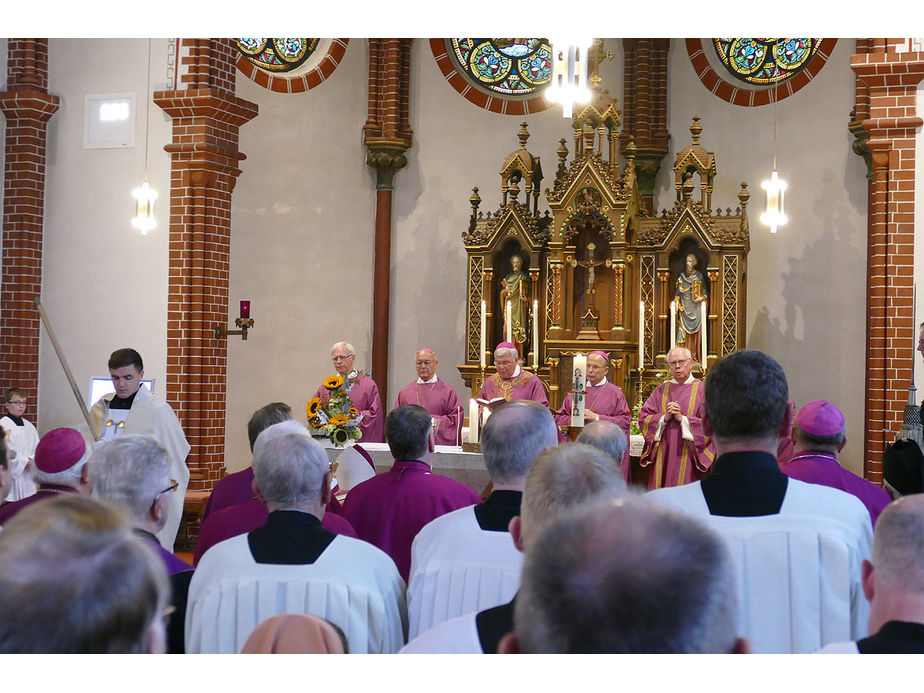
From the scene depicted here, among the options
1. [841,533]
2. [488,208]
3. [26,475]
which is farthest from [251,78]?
[841,533]

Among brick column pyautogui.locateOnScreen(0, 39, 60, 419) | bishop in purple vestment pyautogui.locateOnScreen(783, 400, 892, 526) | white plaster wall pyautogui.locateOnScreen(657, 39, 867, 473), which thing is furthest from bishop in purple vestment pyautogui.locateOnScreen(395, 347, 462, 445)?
bishop in purple vestment pyautogui.locateOnScreen(783, 400, 892, 526)

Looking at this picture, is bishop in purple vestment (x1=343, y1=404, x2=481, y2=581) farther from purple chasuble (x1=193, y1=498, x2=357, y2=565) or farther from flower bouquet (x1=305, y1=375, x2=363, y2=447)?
flower bouquet (x1=305, y1=375, x2=363, y2=447)

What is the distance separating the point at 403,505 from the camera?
4586mm

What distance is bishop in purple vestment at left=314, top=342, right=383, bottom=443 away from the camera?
34.2ft

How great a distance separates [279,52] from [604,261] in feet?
17.2

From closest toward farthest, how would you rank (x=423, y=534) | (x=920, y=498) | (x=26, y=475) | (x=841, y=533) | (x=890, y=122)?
(x=920, y=498)
(x=841, y=533)
(x=423, y=534)
(x=890, y=122)
(x=26, y=475)

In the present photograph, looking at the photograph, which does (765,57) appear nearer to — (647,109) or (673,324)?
(647,109)

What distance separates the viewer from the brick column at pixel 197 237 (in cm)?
963

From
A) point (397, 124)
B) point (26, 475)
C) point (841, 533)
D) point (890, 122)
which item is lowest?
point (26, 475)

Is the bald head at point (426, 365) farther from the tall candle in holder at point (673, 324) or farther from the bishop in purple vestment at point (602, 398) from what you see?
the tall candle in holder at point (673, 324)

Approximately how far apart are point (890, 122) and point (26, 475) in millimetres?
7340

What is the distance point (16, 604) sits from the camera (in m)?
1.39

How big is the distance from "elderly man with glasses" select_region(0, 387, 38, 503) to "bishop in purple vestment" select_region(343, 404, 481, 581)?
477cm
